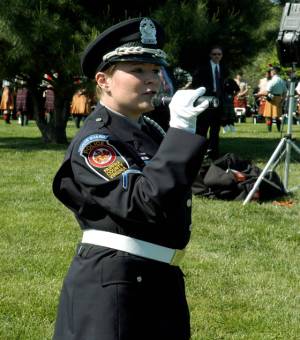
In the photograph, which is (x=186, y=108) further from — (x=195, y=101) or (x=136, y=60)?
(x=136, y=60)

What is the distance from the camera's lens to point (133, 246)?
231 cm

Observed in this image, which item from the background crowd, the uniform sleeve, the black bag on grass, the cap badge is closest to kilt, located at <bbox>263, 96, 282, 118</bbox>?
the background crowd

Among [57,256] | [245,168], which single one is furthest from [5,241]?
[245,168]

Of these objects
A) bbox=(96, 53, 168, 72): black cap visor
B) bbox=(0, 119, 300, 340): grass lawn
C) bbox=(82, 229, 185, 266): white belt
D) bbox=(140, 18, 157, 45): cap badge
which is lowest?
bbox=(0, 119, 300, 340): grass lawn

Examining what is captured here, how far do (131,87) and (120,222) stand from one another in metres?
0.43

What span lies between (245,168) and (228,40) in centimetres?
569

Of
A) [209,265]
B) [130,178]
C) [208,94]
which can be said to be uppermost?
[130,178]

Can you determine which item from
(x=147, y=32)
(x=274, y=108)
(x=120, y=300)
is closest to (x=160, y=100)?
(x=147, y=32)

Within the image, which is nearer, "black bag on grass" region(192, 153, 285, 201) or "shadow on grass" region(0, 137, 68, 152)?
"black bag on grass" region(192, 153, 285, 201)

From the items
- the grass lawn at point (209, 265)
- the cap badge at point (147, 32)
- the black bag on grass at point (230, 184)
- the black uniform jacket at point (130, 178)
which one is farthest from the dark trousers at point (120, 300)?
the black bag on grass at point (230, 184)

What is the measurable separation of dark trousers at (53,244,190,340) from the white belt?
0.07ft

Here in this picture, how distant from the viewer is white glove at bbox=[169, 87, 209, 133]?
2.05 metres

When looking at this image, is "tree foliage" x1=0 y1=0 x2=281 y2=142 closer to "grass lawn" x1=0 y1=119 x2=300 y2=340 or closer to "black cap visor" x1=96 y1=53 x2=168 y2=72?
"grass lawn" x1=0 y1=119 x2=300 y2=340

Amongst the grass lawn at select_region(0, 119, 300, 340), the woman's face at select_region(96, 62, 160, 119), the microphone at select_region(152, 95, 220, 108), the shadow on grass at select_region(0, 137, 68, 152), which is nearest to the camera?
the microphone at select_region(152, 95, 220, 108)
